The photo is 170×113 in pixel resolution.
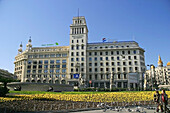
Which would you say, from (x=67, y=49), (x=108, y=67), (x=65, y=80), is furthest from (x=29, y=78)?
(x=108, y=67)

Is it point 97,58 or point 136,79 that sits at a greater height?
point 97,58

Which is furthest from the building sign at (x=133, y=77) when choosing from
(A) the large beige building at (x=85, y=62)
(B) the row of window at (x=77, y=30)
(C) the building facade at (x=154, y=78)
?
(B) the row of window at (x=77, y=30)

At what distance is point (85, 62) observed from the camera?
79312 mm

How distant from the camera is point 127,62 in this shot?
255 feet

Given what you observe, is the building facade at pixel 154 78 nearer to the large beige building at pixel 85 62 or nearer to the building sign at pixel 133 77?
the building sign at pixel 133 77

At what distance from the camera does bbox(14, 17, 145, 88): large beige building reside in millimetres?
76250

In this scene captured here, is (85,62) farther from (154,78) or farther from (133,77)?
(154,78)

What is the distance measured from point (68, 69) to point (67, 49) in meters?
13.5

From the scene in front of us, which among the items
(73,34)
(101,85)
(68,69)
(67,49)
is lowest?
(101,85)

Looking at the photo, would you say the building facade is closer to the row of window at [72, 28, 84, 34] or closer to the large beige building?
the large beige building

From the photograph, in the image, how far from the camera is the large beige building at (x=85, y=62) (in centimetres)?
7625

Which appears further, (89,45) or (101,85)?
(89,45)

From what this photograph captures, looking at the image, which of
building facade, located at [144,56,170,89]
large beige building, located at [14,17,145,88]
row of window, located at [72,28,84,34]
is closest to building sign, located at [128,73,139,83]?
large beige building, located at [14,17,145,88]

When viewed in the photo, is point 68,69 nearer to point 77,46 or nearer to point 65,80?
point 65,80
